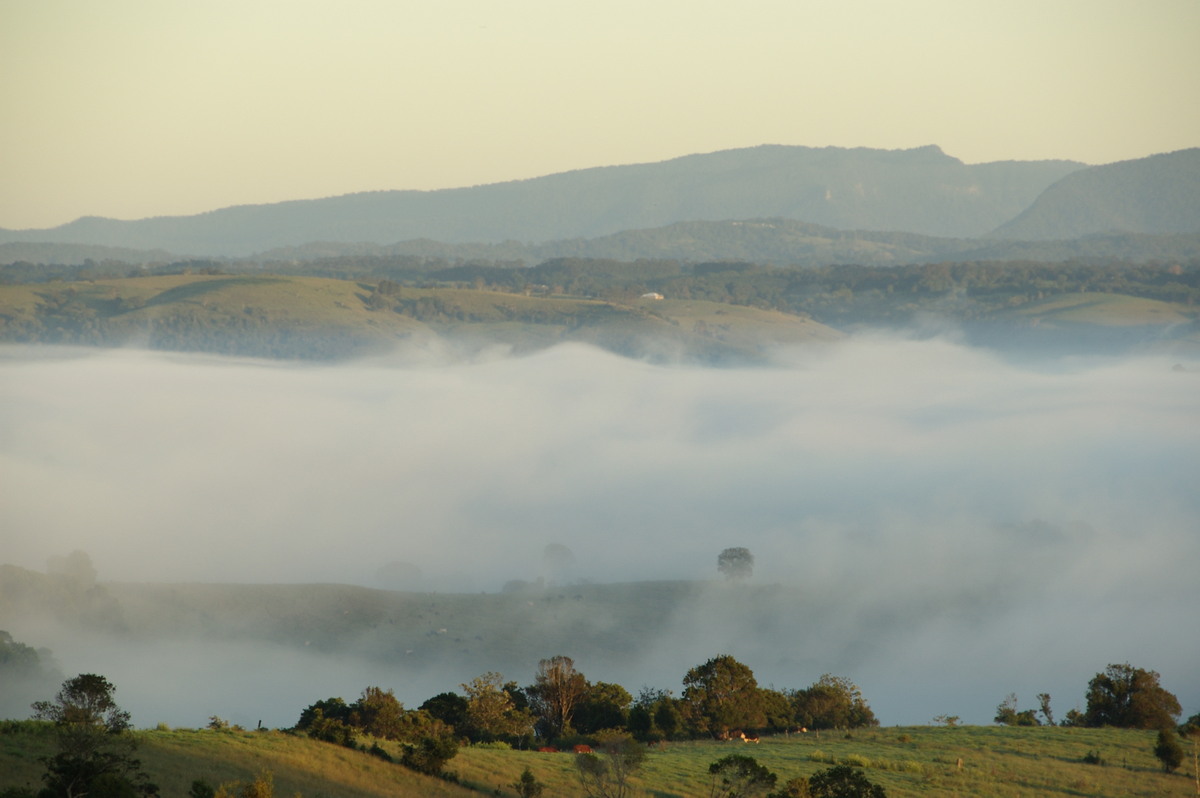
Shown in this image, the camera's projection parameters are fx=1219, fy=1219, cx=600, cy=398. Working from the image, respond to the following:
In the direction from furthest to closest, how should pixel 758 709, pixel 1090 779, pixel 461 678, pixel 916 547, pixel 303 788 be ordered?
pixel 916 547
pixel 461 678
pixel 758 709
pixel 1090 779
pixel 303 788

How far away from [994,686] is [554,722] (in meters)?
77.3

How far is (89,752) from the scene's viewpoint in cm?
2845

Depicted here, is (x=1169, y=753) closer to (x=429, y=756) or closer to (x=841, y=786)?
(x=841, y=786)

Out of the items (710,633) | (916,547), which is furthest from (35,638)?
(916,547)

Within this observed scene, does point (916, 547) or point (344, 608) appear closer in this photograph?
point (344, 608)

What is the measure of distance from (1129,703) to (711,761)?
2931 cm

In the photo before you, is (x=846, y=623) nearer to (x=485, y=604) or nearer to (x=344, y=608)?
(x=485, y=604)

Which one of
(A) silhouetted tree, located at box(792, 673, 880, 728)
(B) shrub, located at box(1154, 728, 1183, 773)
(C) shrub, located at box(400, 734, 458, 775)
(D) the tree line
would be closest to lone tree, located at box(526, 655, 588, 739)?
(D) the tree line

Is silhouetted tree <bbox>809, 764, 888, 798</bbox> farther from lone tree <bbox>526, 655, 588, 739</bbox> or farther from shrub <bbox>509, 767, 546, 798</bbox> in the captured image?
lone tree <bbox>526, 655, 588, 739</bbox>

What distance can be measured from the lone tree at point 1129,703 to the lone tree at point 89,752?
4854 cm

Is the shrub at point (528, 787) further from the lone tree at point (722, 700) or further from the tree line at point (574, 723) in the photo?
the lone tree at point (722, 700)

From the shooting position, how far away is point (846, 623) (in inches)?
5276

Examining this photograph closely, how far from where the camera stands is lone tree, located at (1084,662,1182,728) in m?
60.9

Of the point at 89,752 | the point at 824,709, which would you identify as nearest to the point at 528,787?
the point at 89,752
